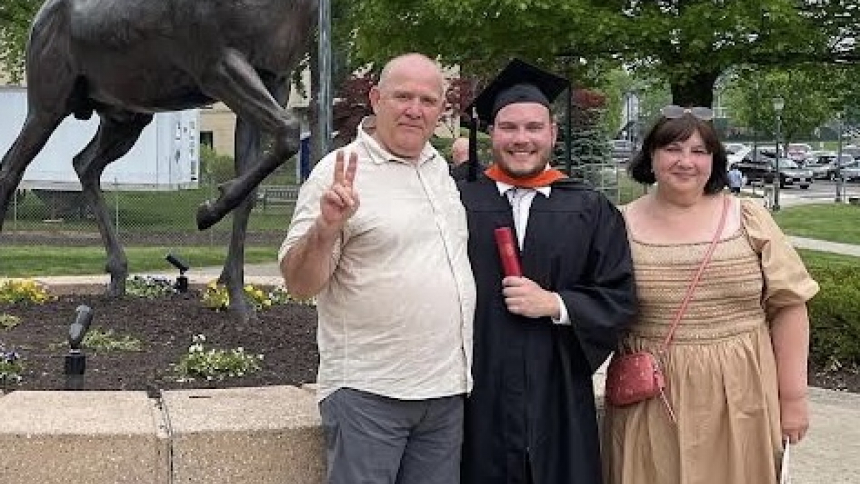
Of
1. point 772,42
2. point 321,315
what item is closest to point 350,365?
point 321,315

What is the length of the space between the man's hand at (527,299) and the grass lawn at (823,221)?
19.8m

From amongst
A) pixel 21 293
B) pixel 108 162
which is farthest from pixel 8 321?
pixel 108 162

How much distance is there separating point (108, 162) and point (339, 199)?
432 cm

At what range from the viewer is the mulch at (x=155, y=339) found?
4.85m

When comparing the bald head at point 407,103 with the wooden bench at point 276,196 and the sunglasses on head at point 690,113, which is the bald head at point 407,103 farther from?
the wooden bench at point 276,196

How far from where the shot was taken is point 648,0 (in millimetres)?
12047

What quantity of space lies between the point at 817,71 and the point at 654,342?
35.3ft

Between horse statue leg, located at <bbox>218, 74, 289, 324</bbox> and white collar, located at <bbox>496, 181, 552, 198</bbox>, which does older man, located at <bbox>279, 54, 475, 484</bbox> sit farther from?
horse statue leg, located at <bbox>218, 74, 289, 324</bbox>

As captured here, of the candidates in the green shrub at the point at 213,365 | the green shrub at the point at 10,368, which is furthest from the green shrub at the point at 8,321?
the green shrub at the point at 213,365

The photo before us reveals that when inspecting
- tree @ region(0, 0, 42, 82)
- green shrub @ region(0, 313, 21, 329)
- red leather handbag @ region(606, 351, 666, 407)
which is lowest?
green shrub @ region(0, 313, 21, 329)

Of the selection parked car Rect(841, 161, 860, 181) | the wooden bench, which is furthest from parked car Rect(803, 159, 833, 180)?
the wooden bench

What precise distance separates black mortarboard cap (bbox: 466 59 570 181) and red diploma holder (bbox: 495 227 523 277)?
1.01 feet

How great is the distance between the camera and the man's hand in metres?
3.24

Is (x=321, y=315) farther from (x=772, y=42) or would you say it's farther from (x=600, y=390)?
(x=772, y=42)
